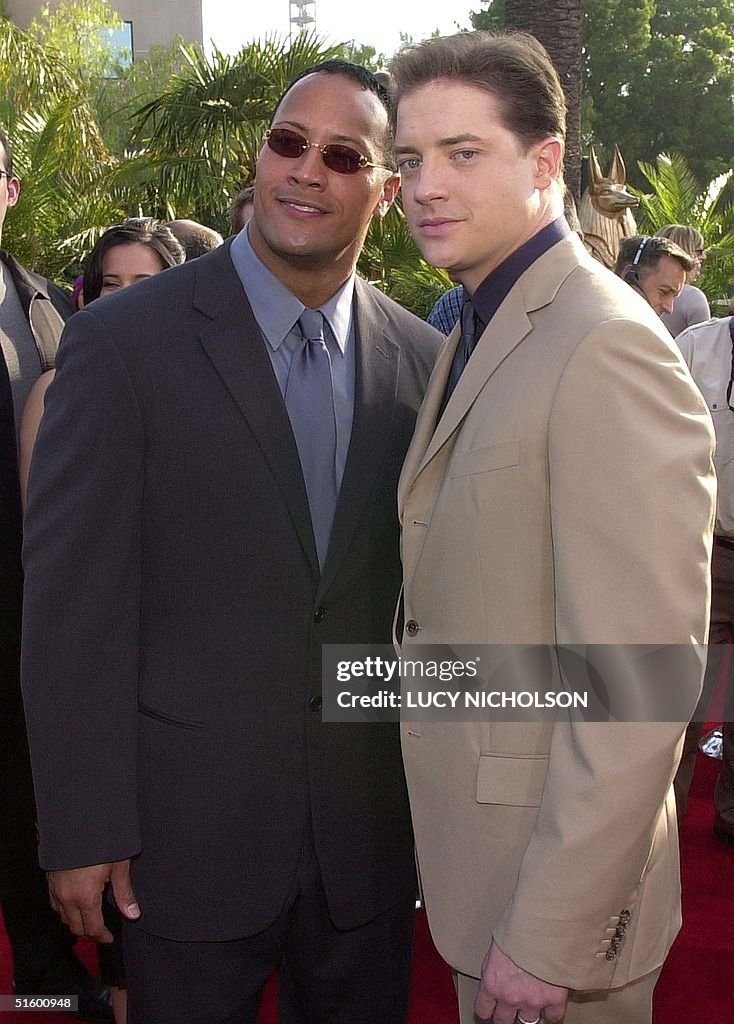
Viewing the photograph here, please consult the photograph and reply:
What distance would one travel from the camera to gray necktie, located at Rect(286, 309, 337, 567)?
2051 mm

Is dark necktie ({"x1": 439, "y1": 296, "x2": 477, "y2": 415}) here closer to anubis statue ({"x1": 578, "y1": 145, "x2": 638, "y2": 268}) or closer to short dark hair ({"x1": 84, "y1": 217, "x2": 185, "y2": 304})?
short dark hair ({"x1": 84, "y1": 217, "x2": 185, "y2": 304})

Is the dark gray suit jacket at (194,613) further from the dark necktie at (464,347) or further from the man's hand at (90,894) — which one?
the dark necktie at (464,347)

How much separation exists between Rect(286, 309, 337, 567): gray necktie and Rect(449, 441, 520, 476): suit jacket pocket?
381 millimetres

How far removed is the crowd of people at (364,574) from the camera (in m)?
1.59

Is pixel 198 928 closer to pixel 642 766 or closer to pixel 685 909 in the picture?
pixel 642 766

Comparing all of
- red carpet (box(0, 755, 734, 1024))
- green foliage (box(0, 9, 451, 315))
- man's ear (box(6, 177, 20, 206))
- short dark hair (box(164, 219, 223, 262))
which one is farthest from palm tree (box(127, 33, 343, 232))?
red carpet (box(0, 755, 734, 1024))

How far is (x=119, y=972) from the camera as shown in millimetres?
3055

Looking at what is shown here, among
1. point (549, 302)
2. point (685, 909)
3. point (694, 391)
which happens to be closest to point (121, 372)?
point (549, 302)

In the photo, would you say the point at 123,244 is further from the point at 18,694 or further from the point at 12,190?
the point at 18,694

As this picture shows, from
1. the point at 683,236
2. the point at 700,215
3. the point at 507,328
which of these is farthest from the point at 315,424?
the point at 700,215

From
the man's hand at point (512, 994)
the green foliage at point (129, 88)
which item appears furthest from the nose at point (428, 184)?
the green foliage at point (129, 88)

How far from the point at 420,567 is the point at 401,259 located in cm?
1027

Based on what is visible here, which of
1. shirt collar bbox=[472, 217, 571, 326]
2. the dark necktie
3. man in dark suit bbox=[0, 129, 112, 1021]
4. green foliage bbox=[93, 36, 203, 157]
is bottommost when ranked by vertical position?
man in dark suit bbox=[0, 129, 112, 1021]

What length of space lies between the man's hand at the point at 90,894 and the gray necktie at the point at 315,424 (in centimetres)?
66
